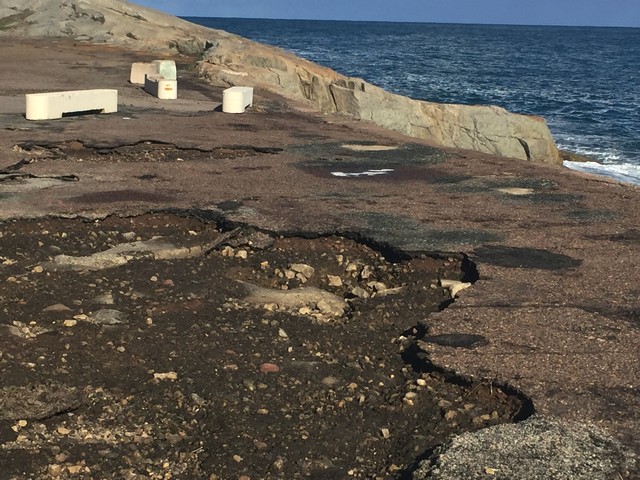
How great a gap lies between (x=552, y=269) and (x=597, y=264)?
42 cm

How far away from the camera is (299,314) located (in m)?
6.62

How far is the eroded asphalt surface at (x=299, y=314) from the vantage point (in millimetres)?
4934

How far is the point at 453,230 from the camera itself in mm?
8641

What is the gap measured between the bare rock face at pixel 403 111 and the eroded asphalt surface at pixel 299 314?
8102 millimetres

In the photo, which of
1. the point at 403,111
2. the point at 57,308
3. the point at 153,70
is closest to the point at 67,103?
the point at 153,70

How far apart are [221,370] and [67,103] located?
9414mm

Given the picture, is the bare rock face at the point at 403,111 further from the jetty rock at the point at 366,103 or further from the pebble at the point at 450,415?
the pebble at the point at 450,415

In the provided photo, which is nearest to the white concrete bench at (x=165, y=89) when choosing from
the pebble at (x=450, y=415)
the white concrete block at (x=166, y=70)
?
the white concrete block at (x=166, y=70)

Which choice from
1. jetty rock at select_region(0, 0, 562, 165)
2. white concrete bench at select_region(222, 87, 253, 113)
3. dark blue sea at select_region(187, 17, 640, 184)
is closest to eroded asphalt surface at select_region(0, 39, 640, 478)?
white concrete bench at select_region(222, 87, 253, 113)

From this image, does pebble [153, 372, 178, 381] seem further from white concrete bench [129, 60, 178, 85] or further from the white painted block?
the white painted block

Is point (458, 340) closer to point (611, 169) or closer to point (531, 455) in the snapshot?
point (531, 455)

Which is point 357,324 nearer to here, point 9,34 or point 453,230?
point 453,230

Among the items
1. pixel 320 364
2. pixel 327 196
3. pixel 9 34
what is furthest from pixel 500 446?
pixel 9 34

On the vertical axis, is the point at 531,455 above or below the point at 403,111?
above
